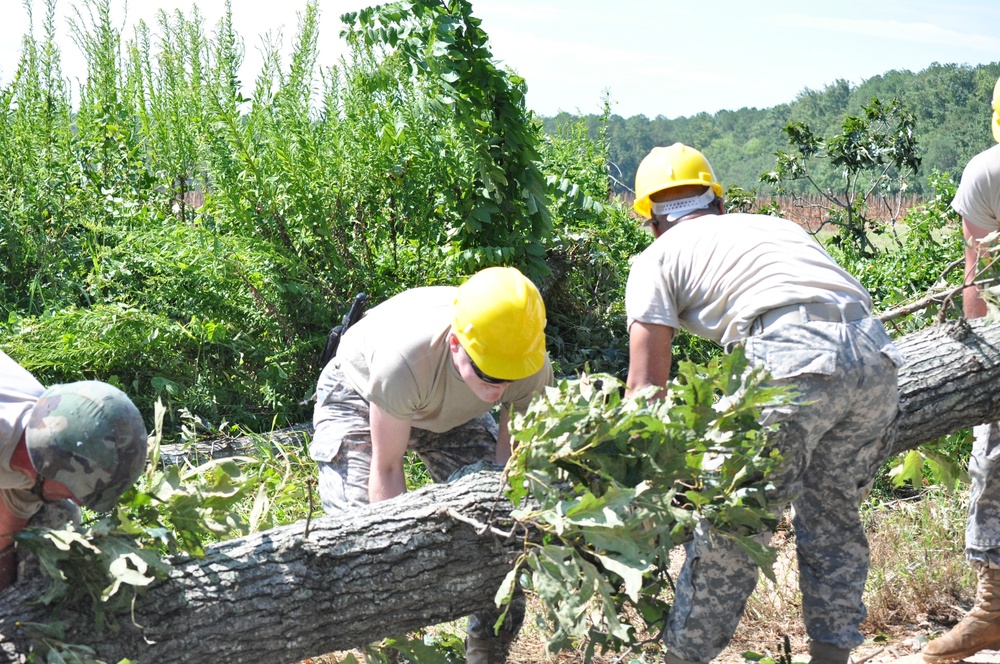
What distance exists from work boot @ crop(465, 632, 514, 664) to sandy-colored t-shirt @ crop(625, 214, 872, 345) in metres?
1.28

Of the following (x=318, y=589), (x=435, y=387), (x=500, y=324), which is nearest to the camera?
(x=318, y=589)

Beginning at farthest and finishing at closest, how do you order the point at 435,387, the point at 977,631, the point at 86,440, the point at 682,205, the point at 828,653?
the point at 977,631 < the point at 682,205 < the point at 828,653 < the point at 435,387 < the point at 86,440

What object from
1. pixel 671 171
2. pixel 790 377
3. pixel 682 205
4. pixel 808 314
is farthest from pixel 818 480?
pixel 671 171

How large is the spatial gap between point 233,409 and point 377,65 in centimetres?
217

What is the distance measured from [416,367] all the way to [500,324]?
32 centimetres

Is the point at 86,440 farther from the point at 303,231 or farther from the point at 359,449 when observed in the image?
Result: the point at 303,231

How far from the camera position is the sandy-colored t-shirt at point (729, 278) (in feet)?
10.1

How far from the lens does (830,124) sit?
21734mm

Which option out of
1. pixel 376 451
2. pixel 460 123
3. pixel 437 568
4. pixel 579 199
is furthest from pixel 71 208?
pixel 437 568

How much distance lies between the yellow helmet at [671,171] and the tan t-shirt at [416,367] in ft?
2.29

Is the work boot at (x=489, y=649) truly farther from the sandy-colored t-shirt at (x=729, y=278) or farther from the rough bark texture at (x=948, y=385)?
the rough bark texture at (x=948, y=385)

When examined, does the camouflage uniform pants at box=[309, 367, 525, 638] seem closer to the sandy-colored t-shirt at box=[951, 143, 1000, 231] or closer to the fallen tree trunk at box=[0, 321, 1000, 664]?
the fallen tree trunk at box=[0, 321, 1000, 664]

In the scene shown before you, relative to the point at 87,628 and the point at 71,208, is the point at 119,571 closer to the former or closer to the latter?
the point at 87,628

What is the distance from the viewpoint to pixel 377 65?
5.83 m
